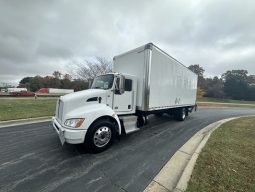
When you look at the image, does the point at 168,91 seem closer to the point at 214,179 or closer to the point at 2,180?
the point at 214,179

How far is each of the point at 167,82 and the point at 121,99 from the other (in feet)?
10.5

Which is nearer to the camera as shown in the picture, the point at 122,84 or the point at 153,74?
the point at 122,84

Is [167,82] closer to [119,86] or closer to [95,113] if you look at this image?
[119,86]

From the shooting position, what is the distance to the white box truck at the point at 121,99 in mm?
4777

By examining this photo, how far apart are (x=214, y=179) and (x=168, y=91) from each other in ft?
17.2

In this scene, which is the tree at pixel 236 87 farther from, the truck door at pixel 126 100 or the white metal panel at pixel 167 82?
the truck door at pixel 126 100

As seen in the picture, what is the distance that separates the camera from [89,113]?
481 cm

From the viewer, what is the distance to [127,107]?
641cm

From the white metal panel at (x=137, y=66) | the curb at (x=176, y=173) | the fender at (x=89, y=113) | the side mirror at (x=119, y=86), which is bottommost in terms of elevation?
the curb at (x=176, y=173)

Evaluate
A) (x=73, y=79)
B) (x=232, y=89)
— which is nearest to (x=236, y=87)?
(x=232, y=89)

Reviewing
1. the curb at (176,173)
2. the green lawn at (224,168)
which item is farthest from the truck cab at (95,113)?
the green lawn at (224,168)

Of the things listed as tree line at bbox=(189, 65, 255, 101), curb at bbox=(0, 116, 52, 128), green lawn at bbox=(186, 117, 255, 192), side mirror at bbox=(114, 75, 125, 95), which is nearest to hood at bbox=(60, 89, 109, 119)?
side mirror at bbox=(114, 75, 125, 95)

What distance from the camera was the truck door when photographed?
19.6 feet

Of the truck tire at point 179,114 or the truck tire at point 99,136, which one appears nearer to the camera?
the truck tire at point 99,136
